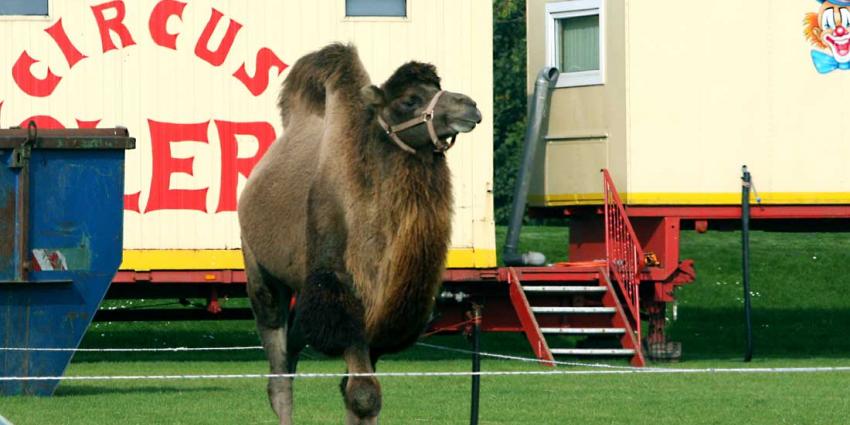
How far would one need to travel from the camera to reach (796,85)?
721 inches

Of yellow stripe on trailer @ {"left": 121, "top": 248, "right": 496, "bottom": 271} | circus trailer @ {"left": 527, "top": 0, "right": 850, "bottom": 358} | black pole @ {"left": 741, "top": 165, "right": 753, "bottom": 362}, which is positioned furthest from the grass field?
circus trailer @ {"left": 527, "top": 0, "right": 850, "bottom": 358}

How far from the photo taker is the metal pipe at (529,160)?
18.3 meters

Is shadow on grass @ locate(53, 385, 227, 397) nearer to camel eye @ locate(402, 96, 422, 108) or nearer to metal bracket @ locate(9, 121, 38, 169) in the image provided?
metal bracket @ locate(9, 121, 38, 169)

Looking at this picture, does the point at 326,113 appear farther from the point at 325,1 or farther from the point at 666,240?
the point at 666,240

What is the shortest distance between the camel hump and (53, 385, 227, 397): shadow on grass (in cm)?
397

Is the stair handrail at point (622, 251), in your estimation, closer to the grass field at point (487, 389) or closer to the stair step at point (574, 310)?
the stair step at point (574, 310)

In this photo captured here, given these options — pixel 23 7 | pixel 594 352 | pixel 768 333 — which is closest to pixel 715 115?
pixel 594 352

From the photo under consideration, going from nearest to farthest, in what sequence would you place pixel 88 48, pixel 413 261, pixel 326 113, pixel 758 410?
pixel 413 261
pixel 326 113
pixel 758 410
pixel 88 48

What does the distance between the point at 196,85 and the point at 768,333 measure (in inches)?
377

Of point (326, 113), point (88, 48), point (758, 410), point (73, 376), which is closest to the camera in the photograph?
point (326, 113)

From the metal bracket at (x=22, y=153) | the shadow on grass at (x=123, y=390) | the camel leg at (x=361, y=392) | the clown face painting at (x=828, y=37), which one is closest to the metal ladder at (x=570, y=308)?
the clown face painting at (x=828, y=37)

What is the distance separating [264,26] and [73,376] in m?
4.01

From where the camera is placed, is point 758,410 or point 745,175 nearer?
point 758,410

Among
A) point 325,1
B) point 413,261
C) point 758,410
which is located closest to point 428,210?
point 413,261
